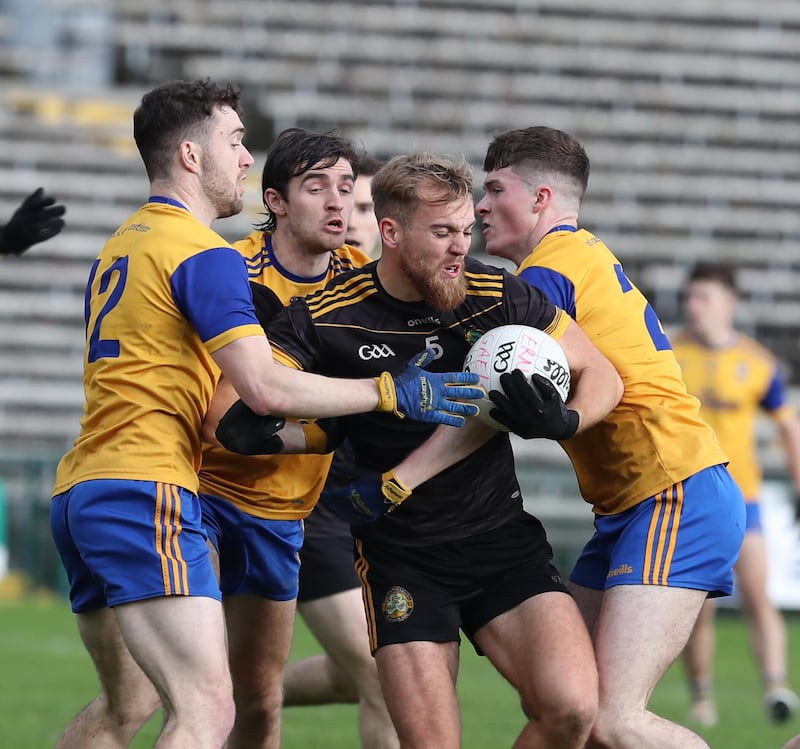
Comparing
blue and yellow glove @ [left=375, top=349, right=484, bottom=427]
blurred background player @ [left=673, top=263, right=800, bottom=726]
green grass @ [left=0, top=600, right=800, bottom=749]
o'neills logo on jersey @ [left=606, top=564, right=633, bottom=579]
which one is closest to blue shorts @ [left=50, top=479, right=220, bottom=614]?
blue and yellow glove @ [left=375, top=349, right=484, bottom=427]

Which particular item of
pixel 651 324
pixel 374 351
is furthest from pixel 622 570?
pixel 374 351

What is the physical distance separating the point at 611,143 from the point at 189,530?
17.4 m

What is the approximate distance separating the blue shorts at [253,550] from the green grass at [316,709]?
7.79 feet

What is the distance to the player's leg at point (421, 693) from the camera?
4.81 m

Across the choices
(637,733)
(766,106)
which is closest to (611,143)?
(766,106)

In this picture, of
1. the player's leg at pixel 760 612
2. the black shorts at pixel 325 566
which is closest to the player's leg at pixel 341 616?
the black shorts at pixel 325 566

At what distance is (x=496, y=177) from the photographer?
5.59m

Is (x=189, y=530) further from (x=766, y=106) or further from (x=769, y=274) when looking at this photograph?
(x=766, y=106)

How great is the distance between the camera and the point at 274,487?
5723 millimetres

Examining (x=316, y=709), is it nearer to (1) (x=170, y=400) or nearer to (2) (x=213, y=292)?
(1) (x=170, y=400)

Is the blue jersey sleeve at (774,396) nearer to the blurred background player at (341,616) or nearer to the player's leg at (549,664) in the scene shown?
the blurred background player at (341,616)

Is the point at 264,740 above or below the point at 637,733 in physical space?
below

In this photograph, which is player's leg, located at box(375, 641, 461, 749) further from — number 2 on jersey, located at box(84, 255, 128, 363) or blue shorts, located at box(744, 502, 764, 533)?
blue shorts, located at box(744, 502, 764, 533)

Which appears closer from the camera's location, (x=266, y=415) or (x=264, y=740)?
(x=266, y=415)
